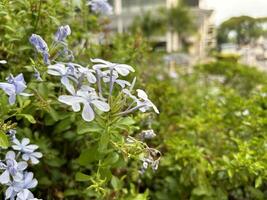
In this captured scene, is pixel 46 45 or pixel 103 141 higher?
pixel 46 45

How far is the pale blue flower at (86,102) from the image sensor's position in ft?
2.65

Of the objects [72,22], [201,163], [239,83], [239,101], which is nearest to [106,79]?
[201,163]

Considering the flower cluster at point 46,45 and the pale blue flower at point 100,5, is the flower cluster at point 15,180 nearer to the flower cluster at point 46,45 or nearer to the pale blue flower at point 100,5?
the flower cluster at point 46,45

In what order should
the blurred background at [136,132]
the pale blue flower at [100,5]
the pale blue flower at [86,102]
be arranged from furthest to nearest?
1. the pale blue flower at [100,5]
2. the blurred background at [136,132]
3. the pale blue flower at [86,102]

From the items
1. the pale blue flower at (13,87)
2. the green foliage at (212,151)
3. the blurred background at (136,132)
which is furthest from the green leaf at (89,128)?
the green foliage at (212,151)

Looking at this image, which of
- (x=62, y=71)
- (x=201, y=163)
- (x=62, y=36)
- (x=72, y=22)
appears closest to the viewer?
(x=62, y=71)

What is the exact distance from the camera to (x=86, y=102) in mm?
819

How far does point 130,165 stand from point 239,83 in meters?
3.45

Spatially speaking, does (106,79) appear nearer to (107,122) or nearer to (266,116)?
(107,122)

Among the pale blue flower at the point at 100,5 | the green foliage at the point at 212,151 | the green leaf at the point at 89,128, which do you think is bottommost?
the green foliage at the point at 212,151

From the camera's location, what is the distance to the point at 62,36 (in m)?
1.00

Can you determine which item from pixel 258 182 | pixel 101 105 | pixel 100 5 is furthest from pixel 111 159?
pixel 100 5

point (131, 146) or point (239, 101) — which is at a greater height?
point (131, 146)

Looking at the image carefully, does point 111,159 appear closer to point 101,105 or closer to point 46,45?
point 101,105
